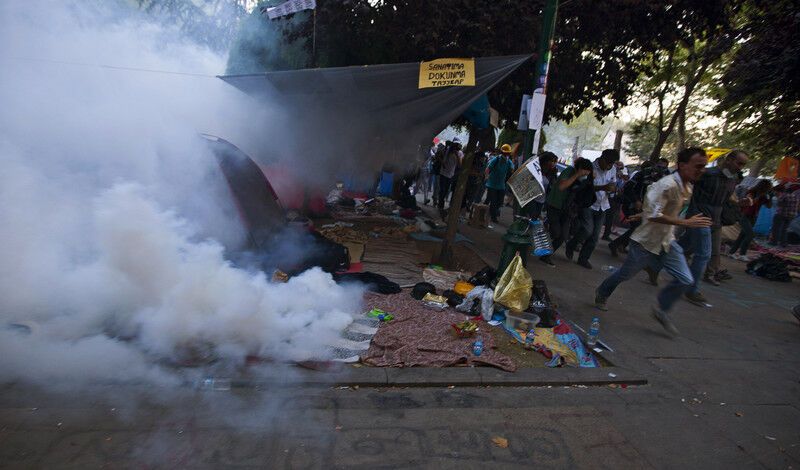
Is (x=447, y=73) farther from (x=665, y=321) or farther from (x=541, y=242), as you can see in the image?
(x=665, y=321)

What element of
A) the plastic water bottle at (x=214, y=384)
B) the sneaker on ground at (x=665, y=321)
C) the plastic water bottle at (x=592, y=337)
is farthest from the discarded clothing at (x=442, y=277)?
the plastic water bottle at (x=214, y=384)

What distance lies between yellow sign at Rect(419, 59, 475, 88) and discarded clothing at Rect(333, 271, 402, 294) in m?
2.18

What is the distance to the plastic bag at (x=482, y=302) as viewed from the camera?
4406mm

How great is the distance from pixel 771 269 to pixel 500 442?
8.03 metres

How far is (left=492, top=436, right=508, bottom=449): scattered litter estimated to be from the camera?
8.53ft

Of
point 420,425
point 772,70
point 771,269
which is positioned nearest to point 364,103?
point 420,425

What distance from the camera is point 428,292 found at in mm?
4812

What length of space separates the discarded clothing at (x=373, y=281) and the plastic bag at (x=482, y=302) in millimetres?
781

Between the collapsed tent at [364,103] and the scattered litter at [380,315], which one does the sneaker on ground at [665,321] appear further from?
A: the collapsed tent at [364,103]

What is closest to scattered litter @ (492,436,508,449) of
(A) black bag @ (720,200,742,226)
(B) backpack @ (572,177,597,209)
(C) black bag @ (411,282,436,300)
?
(C) black bag @ (411,282,436,300)

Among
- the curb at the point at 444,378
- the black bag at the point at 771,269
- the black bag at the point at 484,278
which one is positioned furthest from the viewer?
the black bag at the point at 771,269

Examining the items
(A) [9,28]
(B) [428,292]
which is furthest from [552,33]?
(A) [9,28]

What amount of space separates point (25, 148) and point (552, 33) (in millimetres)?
4738

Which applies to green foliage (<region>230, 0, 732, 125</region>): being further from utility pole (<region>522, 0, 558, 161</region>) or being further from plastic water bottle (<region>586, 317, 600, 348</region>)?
plastic water bottle (<region>586, 317, 600, 348</region>)
